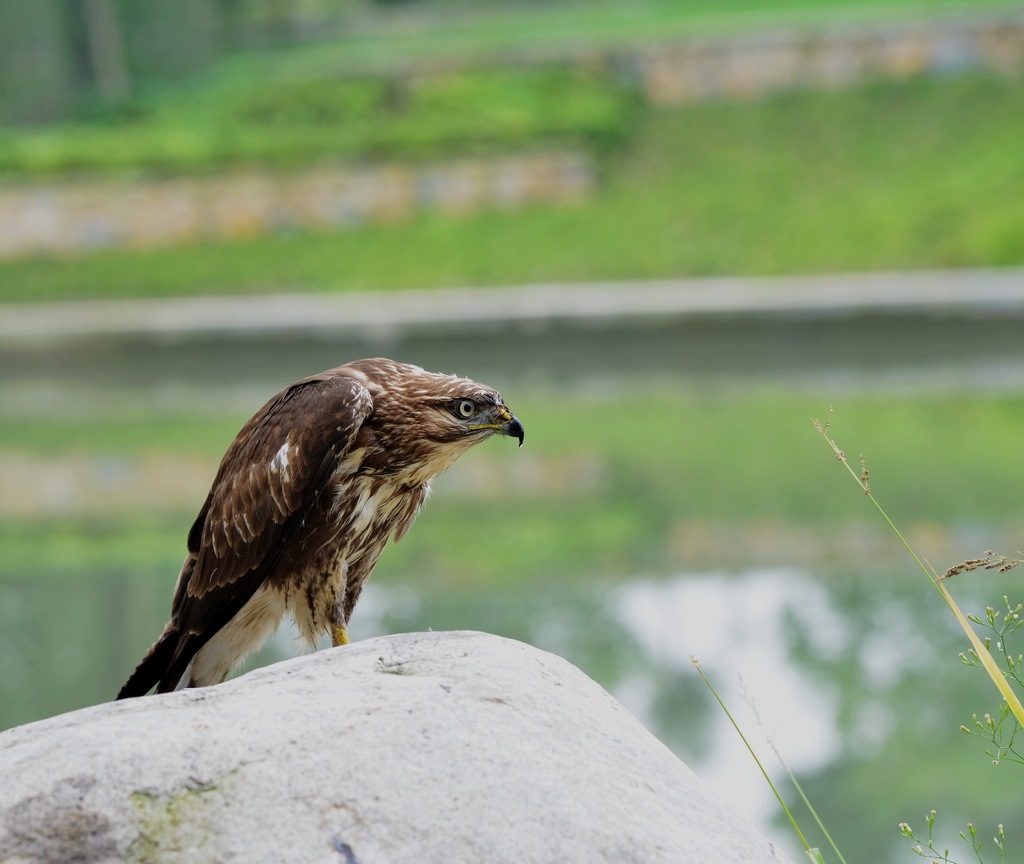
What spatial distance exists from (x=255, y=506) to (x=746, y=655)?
3.25 meters

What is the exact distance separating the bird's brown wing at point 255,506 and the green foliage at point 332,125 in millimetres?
14300

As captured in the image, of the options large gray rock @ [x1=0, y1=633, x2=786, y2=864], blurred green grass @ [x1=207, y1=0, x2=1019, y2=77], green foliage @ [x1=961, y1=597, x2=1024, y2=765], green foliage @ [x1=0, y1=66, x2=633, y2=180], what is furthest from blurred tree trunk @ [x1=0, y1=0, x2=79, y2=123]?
large gray rock @ [x1=0, y1=633, x2=786, y2=864]

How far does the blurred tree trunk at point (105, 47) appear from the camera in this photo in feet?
69.5

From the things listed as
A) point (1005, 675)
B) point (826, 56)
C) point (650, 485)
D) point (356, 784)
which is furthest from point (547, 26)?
point (356, 784)

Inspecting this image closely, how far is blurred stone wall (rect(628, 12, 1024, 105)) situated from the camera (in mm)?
18609

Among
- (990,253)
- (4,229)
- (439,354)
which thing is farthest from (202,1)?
(990,253)

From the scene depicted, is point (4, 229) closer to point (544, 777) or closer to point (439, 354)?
point (439, 354)

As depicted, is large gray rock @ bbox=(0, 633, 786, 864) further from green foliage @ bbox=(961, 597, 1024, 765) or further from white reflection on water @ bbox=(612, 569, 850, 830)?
white reflection on water @ bbox=(612, 569, 850, 830)

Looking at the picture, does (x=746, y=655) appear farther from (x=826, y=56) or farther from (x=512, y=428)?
(x=826, y=56)

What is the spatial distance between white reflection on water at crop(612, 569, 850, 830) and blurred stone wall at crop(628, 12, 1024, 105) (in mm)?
12837

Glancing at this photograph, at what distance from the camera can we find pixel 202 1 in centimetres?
2273

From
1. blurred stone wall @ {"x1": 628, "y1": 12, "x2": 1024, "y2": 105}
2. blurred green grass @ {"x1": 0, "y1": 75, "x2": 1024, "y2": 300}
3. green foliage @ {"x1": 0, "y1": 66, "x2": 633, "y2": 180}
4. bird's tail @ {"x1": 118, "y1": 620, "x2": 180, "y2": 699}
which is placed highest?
bird's tail @ {"x1": 118, "y1": 620, "x2": 180, "y2": 699}

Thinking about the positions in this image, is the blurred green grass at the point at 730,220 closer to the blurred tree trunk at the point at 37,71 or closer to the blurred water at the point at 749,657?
the blurred water at the point at 749,657

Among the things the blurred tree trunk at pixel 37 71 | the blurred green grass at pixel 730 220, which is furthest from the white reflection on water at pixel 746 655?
the blurred tree trunk at pixel 37 71
